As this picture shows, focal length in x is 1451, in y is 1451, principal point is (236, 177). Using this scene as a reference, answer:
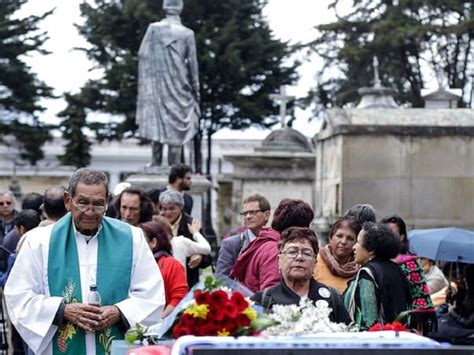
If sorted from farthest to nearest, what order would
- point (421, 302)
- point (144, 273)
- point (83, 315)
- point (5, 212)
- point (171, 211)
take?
1. point (5, 212)
2. point (171, 211)
3. point (421, 302)
4. point (144, 273)
5. point (83, 315)

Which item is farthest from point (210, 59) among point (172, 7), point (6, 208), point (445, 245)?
point (445, 245)

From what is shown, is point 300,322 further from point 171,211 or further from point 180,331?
point 171,211

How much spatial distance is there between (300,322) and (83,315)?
7.25 ft

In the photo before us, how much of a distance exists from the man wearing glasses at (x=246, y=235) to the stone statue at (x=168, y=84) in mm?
12651

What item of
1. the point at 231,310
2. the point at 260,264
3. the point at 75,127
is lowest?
the point at 260,264

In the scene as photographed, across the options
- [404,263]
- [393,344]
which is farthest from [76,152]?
[393,344]

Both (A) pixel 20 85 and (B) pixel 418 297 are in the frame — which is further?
(A) pixel 20 85

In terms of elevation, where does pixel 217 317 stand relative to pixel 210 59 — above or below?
below

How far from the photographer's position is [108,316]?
24.7ft

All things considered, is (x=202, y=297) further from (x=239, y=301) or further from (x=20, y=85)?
(x=20, y=85)

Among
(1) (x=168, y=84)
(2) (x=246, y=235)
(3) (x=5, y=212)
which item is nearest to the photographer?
(2) (x=246, y=235)

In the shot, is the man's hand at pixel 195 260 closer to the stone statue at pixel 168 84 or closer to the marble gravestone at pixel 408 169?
the marble gravestone at pixel 408 169

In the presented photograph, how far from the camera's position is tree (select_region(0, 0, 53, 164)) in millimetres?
54406

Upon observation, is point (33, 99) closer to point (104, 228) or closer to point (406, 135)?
point (406, 135)
